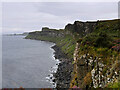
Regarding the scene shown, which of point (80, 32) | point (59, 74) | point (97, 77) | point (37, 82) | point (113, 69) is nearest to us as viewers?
point (113, 69)

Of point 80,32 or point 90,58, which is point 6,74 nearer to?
point 90,58

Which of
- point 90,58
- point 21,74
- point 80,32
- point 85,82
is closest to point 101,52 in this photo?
point 90,58

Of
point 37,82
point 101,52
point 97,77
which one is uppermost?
point 101,52

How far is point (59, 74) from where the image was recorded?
5003 cm

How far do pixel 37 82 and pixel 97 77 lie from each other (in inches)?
1180

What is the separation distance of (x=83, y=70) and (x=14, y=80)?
103 feet

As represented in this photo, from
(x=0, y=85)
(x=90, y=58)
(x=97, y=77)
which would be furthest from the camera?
(x=0, y=85)

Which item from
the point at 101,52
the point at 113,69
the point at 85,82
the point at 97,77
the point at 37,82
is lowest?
the point at 37,82

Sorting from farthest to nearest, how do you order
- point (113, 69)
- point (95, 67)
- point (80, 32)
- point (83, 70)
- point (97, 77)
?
point (80, 32)
point (83, 70)
point (95, 67)
point (97, 77)
point (113, 69)

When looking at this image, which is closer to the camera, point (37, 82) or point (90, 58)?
point (90, 58)

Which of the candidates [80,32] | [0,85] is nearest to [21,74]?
[0,85]

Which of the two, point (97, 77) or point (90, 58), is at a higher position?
point (90, 58)

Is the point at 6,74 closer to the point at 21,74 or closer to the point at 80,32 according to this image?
the point at 21,74

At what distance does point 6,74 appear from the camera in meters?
50.7
